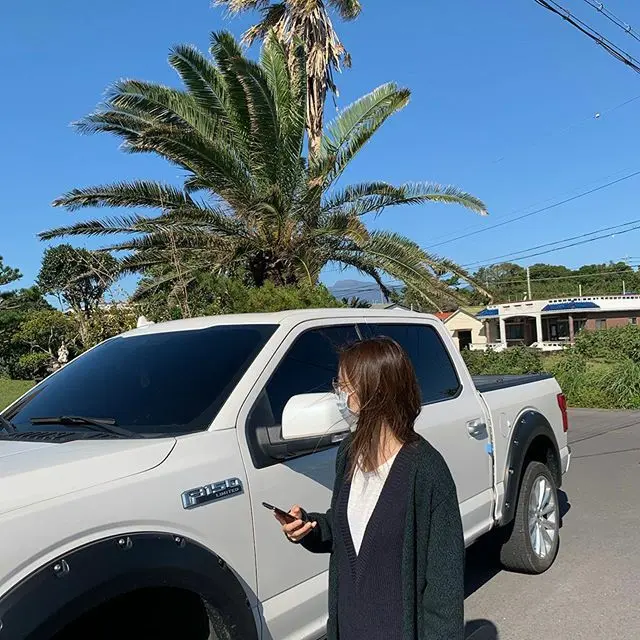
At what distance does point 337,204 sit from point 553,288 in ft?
292

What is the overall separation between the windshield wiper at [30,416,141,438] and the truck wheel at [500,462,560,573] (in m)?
3.16

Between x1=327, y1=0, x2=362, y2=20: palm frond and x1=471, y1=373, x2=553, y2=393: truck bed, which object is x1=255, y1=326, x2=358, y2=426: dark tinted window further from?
x1=327, y1=0, x2=362, y2=20: palm frond

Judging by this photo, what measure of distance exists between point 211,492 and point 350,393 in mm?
755

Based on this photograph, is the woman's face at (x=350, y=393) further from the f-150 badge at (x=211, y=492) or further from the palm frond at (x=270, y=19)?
the palm frond at (x=270, y=19)

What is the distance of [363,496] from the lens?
2182 millimetres

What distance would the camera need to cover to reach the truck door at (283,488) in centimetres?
275

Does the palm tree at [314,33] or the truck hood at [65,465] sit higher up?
the palm tree at [314,33]

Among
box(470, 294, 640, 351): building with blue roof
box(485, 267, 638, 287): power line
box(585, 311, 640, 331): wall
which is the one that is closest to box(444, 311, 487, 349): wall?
box(470, 294, 640, 351): building with blue roof

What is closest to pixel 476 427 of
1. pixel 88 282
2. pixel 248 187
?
pixel 248 187

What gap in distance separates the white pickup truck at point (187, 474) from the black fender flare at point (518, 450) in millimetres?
360

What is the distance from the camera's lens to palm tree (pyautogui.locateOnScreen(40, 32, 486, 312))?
11672 mm

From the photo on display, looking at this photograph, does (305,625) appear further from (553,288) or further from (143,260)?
(553,288)

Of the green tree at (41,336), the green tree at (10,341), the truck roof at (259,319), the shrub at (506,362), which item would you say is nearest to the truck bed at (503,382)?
the truck roof at (259,319)

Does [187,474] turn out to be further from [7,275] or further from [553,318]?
[553,318]
